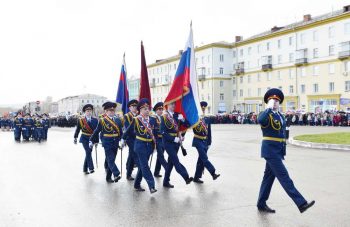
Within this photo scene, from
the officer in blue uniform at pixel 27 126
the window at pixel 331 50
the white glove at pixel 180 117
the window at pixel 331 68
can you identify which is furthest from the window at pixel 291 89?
the white glove at pixel 180 117

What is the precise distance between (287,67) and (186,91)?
179ft

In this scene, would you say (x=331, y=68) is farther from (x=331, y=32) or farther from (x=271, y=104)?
(x=271, y=104)

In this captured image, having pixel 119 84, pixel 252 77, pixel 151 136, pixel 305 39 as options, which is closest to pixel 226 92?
pixel 252 77

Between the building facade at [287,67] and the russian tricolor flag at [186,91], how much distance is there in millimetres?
42568

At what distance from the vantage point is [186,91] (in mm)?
8578

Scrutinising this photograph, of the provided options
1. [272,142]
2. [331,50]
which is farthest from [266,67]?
[272,142]

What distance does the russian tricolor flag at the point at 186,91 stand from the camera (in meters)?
8.41

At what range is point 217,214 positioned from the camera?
19.4 ft

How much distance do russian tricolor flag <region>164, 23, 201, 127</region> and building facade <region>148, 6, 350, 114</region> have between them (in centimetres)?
4257

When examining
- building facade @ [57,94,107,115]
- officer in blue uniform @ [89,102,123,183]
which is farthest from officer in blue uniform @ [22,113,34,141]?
building facade @ [57,94,107,115]

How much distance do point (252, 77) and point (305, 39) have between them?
13.5 meters

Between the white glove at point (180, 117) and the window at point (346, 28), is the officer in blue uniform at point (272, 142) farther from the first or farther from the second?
the window at point (346, 28)

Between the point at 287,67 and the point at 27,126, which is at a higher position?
the point at 287,67

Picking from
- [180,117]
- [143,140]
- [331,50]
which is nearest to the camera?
[143,140]
